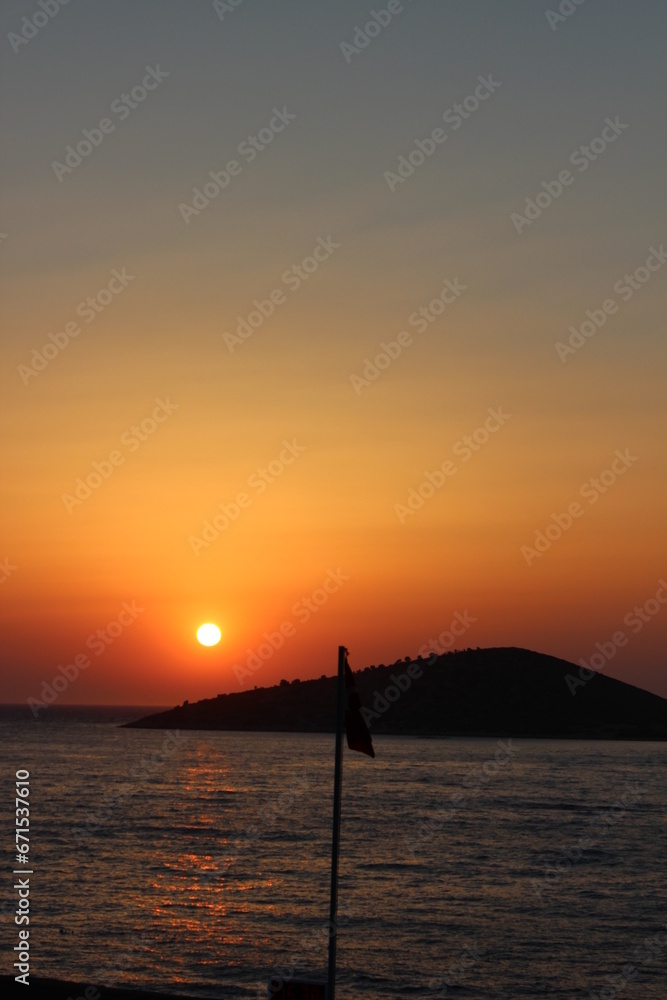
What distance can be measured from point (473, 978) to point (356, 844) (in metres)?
25.6

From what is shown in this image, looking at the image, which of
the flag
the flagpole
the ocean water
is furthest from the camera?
the ocean water

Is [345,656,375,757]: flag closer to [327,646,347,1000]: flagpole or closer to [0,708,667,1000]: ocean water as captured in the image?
[327,646,347,1000]: flagpole

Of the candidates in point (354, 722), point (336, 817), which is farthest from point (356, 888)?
point (336, 817)

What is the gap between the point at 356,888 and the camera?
135 feet

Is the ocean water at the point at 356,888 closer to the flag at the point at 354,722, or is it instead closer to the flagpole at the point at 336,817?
the flagpole at the point at 336,817

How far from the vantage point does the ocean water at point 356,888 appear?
2886cm

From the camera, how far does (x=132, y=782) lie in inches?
3706

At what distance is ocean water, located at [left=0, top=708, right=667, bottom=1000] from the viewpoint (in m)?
28.9

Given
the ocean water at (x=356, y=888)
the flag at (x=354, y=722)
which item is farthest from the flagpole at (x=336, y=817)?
the ocean water at (x=356, y=888)

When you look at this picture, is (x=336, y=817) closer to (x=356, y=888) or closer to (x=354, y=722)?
(x=354, y=722)

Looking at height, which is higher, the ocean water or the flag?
the flag

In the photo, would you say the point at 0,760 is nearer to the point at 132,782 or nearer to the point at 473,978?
the point at 132,782

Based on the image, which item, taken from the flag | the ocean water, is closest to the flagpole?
the flag

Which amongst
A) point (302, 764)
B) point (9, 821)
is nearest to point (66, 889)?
point (9, 821)
